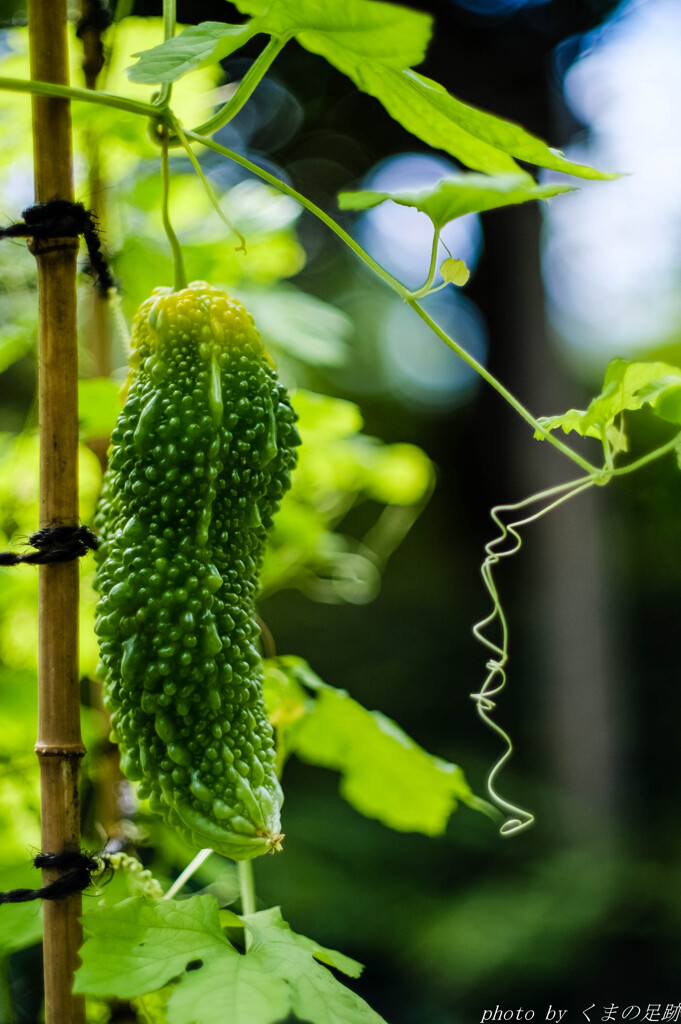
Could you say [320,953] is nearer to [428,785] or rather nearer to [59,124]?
[428,785]

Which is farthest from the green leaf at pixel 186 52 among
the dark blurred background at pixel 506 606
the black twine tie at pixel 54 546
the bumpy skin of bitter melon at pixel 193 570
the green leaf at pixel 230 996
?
the dark blurred background at pixel 506 606

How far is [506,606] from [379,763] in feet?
9.59

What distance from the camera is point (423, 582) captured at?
3.85 meters

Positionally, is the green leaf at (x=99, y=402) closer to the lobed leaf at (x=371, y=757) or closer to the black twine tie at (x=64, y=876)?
the lobed leaf at (x=371, y=757)

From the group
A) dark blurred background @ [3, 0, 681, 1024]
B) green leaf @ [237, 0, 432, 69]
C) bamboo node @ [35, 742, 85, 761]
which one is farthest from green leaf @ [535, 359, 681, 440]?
dark blurred background @ [3, 0, 681, 1024]

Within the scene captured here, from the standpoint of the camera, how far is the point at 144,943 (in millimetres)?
437

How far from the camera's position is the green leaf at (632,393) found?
0.48 metres

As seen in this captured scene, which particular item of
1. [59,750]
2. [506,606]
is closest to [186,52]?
[59,750]

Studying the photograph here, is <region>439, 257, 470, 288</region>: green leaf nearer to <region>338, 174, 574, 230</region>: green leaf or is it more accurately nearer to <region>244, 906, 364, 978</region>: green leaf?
<region>338, 174, 574, 230</region>: green leaf

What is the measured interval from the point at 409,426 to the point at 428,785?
3.24m

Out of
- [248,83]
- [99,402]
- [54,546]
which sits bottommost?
[54,546]

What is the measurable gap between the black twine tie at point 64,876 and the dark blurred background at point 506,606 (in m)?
1.97

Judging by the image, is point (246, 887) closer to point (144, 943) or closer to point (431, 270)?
point (144, 943)

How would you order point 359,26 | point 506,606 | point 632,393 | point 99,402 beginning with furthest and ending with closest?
1. point 506,606
2. point 99,402
3. point 632,393
4. point 359,26
